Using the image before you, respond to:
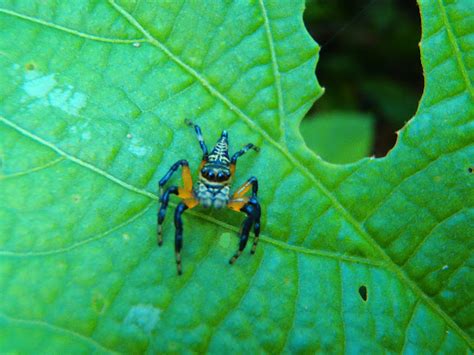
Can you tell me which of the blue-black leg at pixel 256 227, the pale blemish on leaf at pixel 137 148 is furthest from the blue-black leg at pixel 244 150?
the pale blemish on leaf at pixel 137 148

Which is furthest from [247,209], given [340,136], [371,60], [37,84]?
[371,60]

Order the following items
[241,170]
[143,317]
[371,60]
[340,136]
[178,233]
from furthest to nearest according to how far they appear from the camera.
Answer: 1. [371,60]
2. [340,136]
3. [241,170]
4. [178,233]
5. [143,317]

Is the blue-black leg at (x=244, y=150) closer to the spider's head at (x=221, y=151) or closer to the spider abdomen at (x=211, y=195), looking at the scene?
the spider's head at (x=221, y=151)

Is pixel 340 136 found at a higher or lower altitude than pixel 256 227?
higher

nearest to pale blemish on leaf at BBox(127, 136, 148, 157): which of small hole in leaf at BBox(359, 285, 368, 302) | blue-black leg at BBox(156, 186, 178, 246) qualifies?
blue-black leg at BBox(156, 186, 178, 246)

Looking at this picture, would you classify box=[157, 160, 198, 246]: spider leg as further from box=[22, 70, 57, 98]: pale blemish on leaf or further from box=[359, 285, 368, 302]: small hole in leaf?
box=[359, 285, 368, 302]: small hole in leaf

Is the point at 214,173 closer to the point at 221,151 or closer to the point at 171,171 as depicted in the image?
the point at 221,151

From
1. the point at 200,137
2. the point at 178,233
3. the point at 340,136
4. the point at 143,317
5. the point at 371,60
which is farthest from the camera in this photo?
the point at 371,60

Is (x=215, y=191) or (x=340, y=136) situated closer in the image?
(x=215, y=191)
